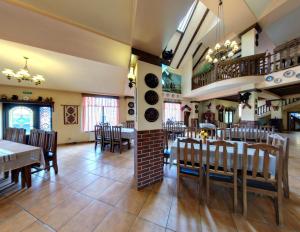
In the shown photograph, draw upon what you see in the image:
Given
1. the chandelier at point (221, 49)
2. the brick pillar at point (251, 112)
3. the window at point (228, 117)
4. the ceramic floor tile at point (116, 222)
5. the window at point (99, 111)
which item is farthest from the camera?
the window at point (228, 117)

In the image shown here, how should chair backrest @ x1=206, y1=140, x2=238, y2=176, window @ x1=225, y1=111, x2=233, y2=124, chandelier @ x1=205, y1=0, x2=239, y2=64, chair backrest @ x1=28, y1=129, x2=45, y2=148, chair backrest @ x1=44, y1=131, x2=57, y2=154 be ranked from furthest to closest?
window @ x1=225, y1=111, x2=233, y2=124 → chandelier @ x1=205, y1=0, x2=239, y2=64 → chair backrest @ x1=28, y1=129, x2=45, y2=148 → chair backrest @ x1=44, y1=131, x2=57, y2=154 → chair backrest @ x1=206, y1=140, x2=238, y2=176

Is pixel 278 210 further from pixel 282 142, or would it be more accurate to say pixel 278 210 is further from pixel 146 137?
pixel 146 137

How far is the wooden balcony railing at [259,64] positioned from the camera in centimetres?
506

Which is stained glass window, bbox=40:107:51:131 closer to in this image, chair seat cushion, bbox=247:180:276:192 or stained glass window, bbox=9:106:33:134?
stained glass window, bbox=9:106:33:134

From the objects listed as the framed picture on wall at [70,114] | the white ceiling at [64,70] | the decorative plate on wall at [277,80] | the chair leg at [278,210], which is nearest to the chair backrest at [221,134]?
the chair leg at [278,210]

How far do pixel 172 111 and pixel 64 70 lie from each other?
702 cm

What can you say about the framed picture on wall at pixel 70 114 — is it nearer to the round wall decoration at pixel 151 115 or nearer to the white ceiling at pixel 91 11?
the white ceiling at pixel 91 11

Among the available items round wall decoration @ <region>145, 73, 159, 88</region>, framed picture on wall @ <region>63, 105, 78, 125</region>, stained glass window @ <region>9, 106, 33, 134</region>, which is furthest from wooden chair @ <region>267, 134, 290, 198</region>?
stained glass window @ <region>9, 106, 33, 134</region>

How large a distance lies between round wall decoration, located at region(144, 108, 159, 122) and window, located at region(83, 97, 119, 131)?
16.0ft

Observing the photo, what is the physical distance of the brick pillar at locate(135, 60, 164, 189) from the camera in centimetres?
249

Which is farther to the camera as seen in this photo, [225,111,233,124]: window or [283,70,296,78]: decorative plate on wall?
[225,111,233,124]: window

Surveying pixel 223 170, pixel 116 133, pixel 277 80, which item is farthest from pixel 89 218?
pixel 277 80

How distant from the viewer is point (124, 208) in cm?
199

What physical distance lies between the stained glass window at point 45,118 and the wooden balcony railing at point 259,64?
24.1 feet
